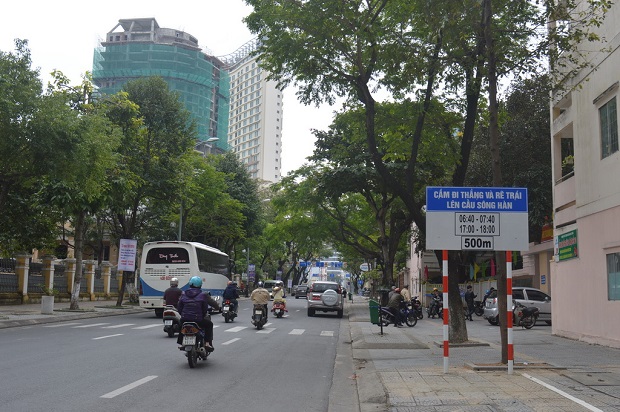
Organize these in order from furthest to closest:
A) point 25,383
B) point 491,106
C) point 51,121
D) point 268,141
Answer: point 268,141
point 51,121
point 491,106
point 25,383

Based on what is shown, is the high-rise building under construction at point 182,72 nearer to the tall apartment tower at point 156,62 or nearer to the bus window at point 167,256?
the tall apartment tower at point 156,62

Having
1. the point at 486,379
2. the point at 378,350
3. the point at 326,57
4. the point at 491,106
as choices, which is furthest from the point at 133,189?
the point at 486,379

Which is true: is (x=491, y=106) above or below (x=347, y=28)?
below

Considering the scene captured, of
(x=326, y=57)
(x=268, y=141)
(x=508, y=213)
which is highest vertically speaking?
(x=268, y=141)

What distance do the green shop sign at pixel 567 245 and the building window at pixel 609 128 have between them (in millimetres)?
3087

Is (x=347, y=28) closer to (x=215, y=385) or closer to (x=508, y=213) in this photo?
(x=508, y=213)

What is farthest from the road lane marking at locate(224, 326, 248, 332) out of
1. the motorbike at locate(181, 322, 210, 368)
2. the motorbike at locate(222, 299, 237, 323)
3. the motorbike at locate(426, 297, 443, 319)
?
the motorbike at locate(426, 297, 443, 319)

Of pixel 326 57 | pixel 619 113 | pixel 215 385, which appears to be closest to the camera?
pixel 215 385

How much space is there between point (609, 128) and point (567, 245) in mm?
4336

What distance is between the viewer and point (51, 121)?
1845cm

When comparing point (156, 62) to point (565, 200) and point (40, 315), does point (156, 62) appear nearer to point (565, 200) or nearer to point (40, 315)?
point (40, 315)

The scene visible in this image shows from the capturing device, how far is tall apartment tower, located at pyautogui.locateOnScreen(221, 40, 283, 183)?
146750 millimetres

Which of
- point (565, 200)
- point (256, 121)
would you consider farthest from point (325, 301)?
point (256, 121)

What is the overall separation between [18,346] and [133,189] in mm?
18011
